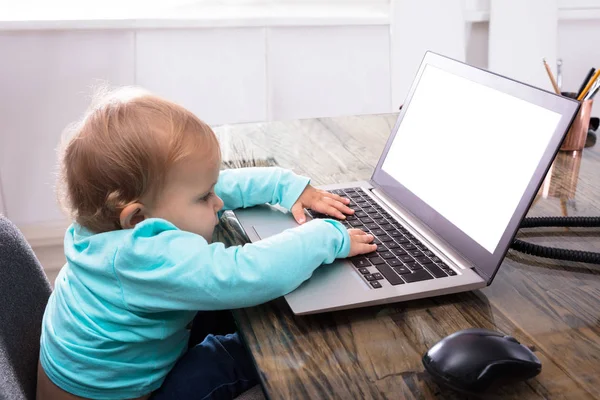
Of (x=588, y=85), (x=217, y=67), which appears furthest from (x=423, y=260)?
(x=217, y=67)

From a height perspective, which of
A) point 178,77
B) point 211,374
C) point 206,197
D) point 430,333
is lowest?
point 211,374

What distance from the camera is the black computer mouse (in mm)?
633

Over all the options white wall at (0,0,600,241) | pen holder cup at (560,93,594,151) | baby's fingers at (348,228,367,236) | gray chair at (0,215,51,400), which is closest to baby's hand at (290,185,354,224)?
baby's fingers at (348,228,367,236)

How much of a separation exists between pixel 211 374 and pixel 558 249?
0.52 metres

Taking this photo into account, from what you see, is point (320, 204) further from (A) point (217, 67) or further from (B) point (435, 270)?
(A) point (217, 67)

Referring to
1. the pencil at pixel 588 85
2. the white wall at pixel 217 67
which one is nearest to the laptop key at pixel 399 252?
the pencil at pixel 588 85

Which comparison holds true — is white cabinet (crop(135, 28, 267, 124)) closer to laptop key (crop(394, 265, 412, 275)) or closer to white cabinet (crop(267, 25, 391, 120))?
white cabinet (crop(267, 25, 391, 120))

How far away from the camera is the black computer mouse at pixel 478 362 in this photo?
633 millimetres

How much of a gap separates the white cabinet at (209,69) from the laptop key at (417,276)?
5.96 feet

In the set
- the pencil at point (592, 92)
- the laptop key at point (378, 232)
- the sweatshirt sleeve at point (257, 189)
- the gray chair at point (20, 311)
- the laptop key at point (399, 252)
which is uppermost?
the pencil at point (592, 92)

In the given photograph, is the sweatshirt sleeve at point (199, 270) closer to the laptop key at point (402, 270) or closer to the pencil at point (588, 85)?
the laptop key at point (402, 270)

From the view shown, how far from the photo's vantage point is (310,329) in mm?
787

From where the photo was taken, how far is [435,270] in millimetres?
889

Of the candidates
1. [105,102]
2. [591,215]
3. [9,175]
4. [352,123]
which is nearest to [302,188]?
[105,102]
